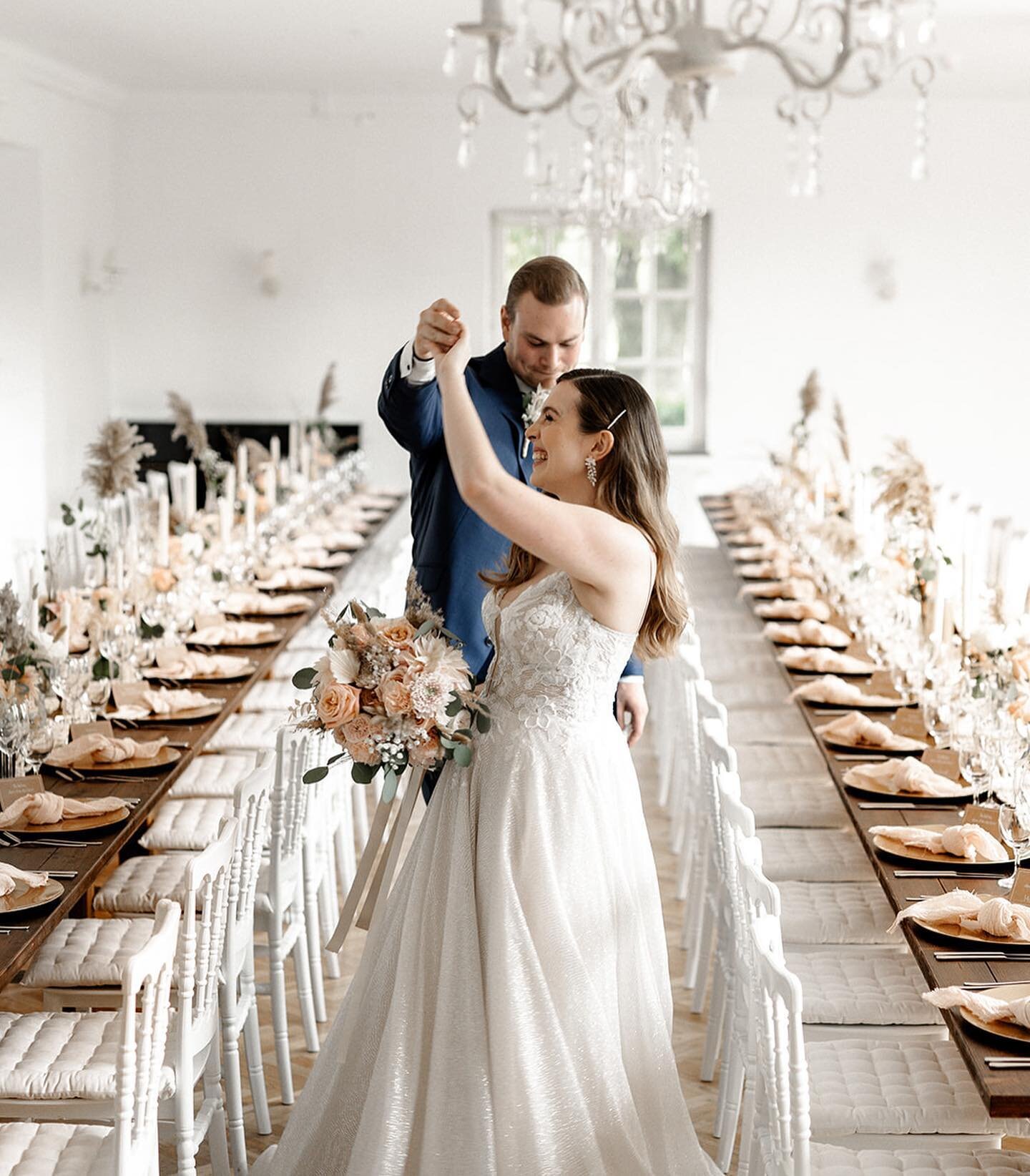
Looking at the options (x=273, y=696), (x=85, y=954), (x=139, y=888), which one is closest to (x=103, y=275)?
(x=273, y=696)

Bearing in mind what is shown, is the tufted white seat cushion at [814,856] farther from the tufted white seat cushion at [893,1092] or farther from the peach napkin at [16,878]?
the peach napkin at [16,878]

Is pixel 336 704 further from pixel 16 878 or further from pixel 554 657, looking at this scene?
pixel 16 878

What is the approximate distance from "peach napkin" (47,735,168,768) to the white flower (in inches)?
48.7

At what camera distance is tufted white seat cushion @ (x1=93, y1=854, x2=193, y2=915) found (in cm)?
354

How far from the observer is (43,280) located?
33.2 feet

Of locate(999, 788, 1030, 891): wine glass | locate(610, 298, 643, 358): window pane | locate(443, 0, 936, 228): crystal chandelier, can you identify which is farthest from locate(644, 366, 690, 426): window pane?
locate(999, 788, 1030, 891): wine glass

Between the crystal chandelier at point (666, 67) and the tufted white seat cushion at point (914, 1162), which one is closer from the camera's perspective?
the tufted white seat cushion at point (914, 1162)

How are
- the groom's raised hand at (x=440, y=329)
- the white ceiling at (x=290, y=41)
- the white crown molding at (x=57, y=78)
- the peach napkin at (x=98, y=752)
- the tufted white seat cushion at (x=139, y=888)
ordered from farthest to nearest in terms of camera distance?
1. the white crown molding at (x=57, y=78)
2. the white ceiling at (x=290, y=41)
3. the peach napkin at (x=98, y=752)
4. the tufted white seat cushion at (x=139, y=888)
5. the groom's raised hand at (x=440, y=329)

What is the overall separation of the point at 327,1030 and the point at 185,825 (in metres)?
0.70

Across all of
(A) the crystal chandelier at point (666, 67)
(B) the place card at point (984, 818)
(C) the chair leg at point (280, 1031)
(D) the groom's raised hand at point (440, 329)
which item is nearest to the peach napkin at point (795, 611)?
(A) the crystal chandelier at point (666, 67)

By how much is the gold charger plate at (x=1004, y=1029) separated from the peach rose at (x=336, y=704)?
111cm

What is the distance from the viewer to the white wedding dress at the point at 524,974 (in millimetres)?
2652

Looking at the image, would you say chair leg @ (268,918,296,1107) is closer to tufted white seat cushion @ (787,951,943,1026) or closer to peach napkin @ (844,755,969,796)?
tufted white seat cushion @ (787,951,943,1026)

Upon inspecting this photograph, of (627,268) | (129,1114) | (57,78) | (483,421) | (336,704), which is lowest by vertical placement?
(129,1114)
